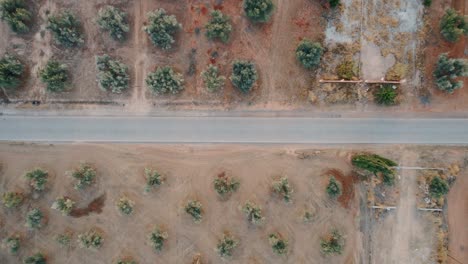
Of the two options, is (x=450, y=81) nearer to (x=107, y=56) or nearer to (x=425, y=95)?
(x=425, y=95)

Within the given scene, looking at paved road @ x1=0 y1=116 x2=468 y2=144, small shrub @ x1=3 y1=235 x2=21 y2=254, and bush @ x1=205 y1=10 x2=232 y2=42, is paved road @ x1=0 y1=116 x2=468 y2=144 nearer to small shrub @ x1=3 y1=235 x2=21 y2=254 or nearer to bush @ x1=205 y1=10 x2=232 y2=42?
bush @ x1=205 y1=10 x2=232 y2=42

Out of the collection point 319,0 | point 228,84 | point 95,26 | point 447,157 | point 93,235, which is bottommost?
point 93,235

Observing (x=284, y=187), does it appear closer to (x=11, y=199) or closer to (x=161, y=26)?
(x=161, y=26)

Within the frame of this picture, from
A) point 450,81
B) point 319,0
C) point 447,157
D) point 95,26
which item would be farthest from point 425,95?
point 95,26

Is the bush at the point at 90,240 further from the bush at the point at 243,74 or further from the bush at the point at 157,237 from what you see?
the bush at the point at 243,74

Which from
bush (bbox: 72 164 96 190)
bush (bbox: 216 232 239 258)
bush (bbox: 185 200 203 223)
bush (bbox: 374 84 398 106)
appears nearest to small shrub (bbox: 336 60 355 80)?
bush (bbox: 374 84 398 106)

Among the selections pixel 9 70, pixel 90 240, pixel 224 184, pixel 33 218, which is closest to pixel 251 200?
pixel 224 184
